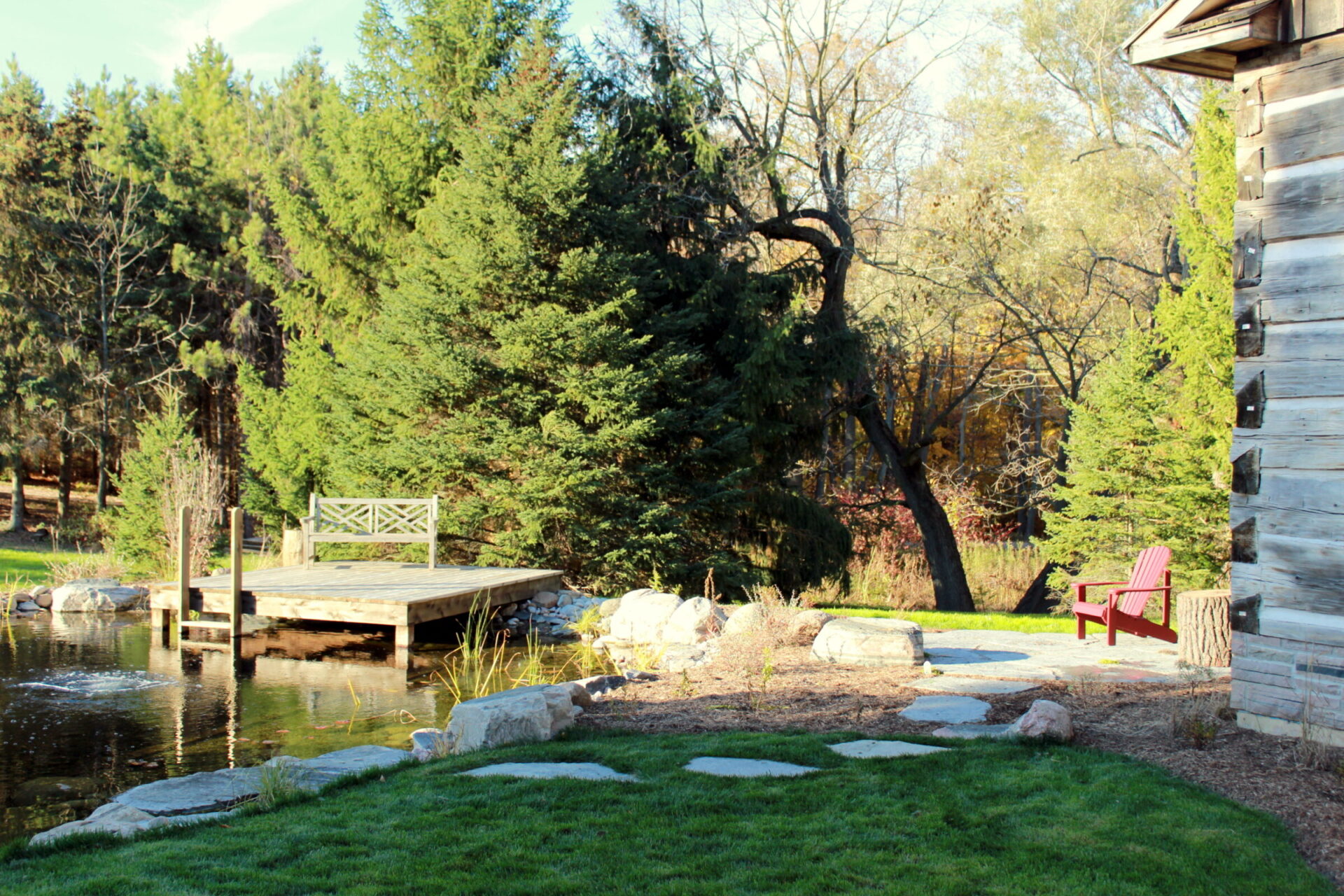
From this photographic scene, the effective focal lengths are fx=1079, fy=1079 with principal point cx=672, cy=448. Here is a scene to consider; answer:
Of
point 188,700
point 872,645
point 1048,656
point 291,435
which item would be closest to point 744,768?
point 872,645

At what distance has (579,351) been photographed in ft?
40.8

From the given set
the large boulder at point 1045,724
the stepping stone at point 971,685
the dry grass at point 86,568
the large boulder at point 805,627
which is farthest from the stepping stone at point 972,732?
the dry grass at point 86,568

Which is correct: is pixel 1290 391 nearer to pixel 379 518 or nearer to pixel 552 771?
pixel 552 771

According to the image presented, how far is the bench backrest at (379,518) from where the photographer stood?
11711 millimetres

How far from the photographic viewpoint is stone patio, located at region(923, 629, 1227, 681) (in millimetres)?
7055

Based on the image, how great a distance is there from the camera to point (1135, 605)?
28.2ft

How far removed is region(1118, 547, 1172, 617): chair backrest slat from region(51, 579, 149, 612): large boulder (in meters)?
10.7

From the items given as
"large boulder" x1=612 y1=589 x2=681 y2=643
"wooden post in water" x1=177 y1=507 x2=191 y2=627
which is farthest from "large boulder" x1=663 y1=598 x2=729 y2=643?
"wooden post in water" x1=177 y1=507 x2=191 y2=627

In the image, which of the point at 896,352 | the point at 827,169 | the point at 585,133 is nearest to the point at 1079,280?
the point at 896,352

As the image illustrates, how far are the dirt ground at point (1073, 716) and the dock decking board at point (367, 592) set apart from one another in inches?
126

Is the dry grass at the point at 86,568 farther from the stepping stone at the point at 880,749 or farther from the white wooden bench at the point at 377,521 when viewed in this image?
the stepping stone at the point at 880,749

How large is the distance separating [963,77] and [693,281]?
7049mm

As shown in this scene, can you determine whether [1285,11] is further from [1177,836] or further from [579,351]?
[579,351]

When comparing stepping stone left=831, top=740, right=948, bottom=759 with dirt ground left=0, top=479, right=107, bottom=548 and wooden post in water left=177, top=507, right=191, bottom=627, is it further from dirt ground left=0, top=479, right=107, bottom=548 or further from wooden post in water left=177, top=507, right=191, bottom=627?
dirt ground left=0, top=479, right=107, bottom=548
